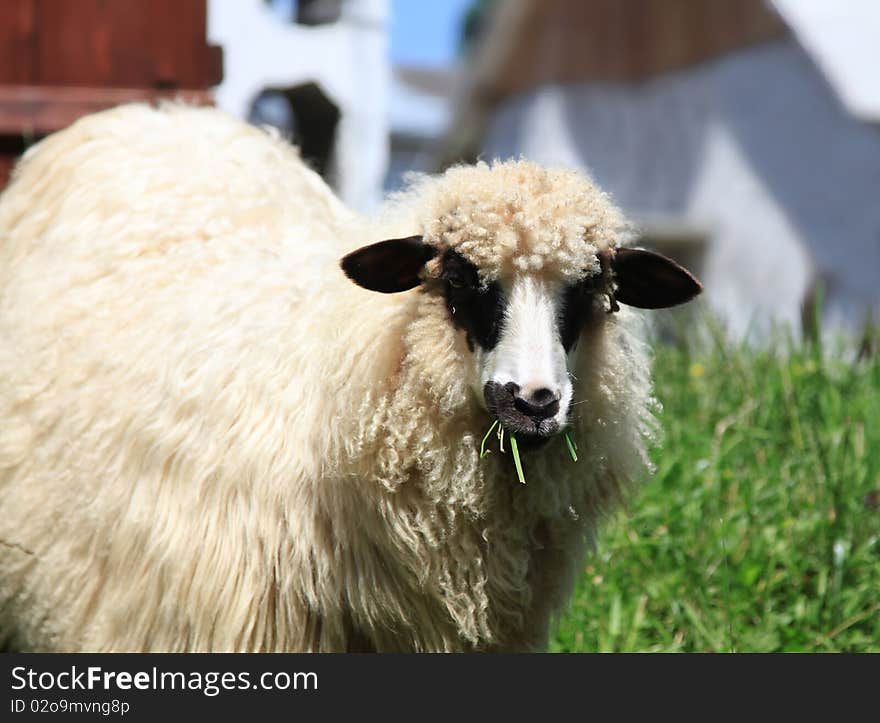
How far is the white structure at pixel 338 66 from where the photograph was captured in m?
7.44

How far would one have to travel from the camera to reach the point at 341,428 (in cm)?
272

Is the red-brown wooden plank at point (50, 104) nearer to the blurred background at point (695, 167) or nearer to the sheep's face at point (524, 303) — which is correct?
the blurred background at point (695, 167)

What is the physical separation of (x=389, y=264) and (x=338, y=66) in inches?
214

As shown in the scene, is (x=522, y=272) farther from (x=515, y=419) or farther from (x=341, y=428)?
(x=341, y=428)

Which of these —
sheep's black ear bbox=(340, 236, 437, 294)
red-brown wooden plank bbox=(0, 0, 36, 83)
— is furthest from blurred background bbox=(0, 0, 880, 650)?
sheep's black ear bbox=(340, 236, 437, 294)

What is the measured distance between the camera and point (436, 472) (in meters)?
2.67

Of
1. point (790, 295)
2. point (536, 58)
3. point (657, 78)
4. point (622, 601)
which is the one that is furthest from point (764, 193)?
point (622, 601)

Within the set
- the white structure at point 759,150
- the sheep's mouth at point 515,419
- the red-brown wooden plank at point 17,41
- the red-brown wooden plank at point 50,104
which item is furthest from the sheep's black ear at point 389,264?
the white structure at point 759,150

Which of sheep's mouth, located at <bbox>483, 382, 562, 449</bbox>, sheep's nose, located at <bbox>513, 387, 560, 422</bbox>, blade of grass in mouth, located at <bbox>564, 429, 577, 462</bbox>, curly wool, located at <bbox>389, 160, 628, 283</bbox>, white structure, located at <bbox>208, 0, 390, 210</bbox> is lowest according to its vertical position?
white structure, located at <bbox>208, 0, 390, 210</bbox>

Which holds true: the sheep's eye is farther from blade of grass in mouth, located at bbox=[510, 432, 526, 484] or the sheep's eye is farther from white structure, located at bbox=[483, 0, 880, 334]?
white structure, located at bbox=[483, 0, 880, 334]

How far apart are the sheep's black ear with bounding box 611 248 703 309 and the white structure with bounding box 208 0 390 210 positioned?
4.90m

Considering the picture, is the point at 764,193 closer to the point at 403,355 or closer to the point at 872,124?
the point at 872,124

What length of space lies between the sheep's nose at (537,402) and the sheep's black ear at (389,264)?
17.4 inches

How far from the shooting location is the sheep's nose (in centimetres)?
241
